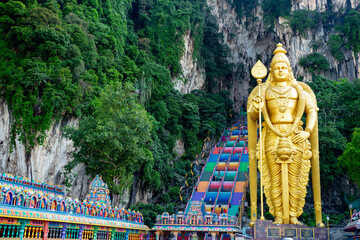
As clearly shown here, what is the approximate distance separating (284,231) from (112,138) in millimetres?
5965

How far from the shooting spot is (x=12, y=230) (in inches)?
234

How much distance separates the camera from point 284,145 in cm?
972

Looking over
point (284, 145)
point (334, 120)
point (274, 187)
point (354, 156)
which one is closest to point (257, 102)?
point (284, 145)

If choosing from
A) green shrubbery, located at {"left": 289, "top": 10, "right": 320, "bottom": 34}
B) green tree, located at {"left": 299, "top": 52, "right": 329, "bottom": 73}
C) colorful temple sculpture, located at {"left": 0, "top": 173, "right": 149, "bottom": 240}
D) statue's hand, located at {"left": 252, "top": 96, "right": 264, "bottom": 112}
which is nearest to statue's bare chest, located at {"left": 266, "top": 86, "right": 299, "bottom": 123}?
statue's hand, located at {"left": 252, "top": 96, "right": 264, "bottom": 112}

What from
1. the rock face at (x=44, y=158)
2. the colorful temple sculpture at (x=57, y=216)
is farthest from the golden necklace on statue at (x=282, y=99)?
the rock face at (x=44, y=158)

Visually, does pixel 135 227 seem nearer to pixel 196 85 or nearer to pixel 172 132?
pixel 172 132

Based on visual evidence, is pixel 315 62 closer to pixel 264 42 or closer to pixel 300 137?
pixel 264 42

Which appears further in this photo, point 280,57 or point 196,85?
point 196,85

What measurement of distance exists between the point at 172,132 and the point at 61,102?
31.5 ft

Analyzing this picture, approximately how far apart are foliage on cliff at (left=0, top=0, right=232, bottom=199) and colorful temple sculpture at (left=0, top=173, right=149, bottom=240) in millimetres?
2342

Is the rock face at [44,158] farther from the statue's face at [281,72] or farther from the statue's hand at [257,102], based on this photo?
the statue's face at [281,72]

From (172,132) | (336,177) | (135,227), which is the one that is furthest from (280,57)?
(172,132)

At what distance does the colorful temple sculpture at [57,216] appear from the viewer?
19.6ft

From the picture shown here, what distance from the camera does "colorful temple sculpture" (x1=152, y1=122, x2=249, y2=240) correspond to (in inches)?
442
